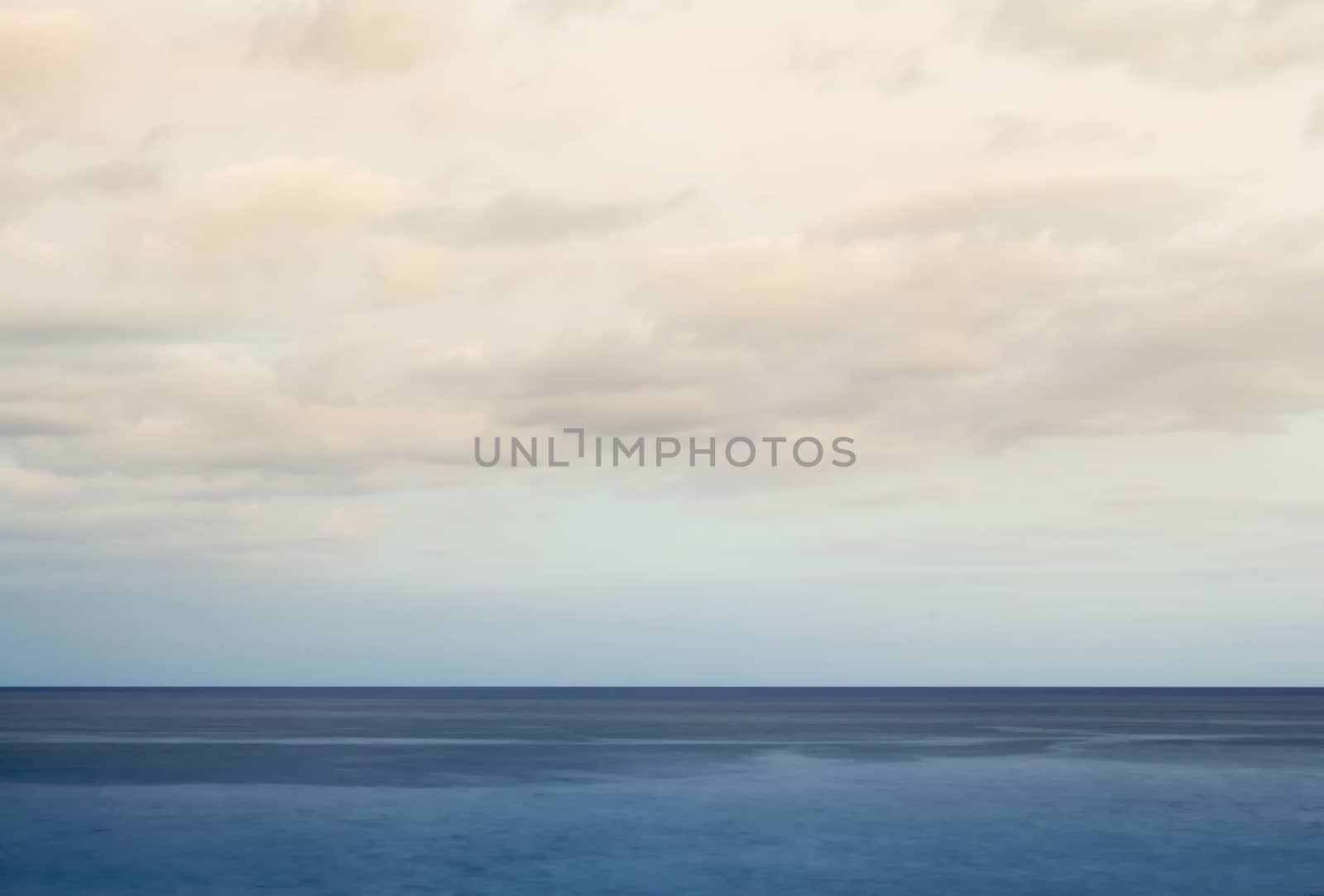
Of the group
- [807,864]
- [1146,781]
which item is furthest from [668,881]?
[1146,781]

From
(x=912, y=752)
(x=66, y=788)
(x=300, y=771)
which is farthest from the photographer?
(x=912, y=752)

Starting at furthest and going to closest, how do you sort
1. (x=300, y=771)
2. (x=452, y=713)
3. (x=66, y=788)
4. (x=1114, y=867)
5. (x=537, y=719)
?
(x=452, y=713) → (x=537, y=719) → (x=300, y=771) → (x=66, y=788) → (x=1114, y=867)

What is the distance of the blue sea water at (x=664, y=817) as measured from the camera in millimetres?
32594

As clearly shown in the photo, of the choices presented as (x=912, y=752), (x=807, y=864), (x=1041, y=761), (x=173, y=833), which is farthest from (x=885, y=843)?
(x=912, y=752)

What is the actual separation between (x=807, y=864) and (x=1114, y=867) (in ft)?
25.2

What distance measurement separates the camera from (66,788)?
5238 centimetres

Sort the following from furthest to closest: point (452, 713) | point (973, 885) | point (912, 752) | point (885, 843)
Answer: point (452, 713) → point (912, 752) → point (885, 843) → point (973, 885)

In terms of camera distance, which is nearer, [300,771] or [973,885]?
[973,885]

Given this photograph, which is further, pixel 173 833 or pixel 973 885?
pixel 173 833

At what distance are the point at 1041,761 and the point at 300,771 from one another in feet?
113

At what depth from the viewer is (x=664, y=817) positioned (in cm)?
4250

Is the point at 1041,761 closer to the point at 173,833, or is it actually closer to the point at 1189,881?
the point at 1189,881

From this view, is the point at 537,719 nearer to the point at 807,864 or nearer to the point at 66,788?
the point at 66,788

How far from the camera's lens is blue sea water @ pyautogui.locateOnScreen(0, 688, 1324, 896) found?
32.6 metres
